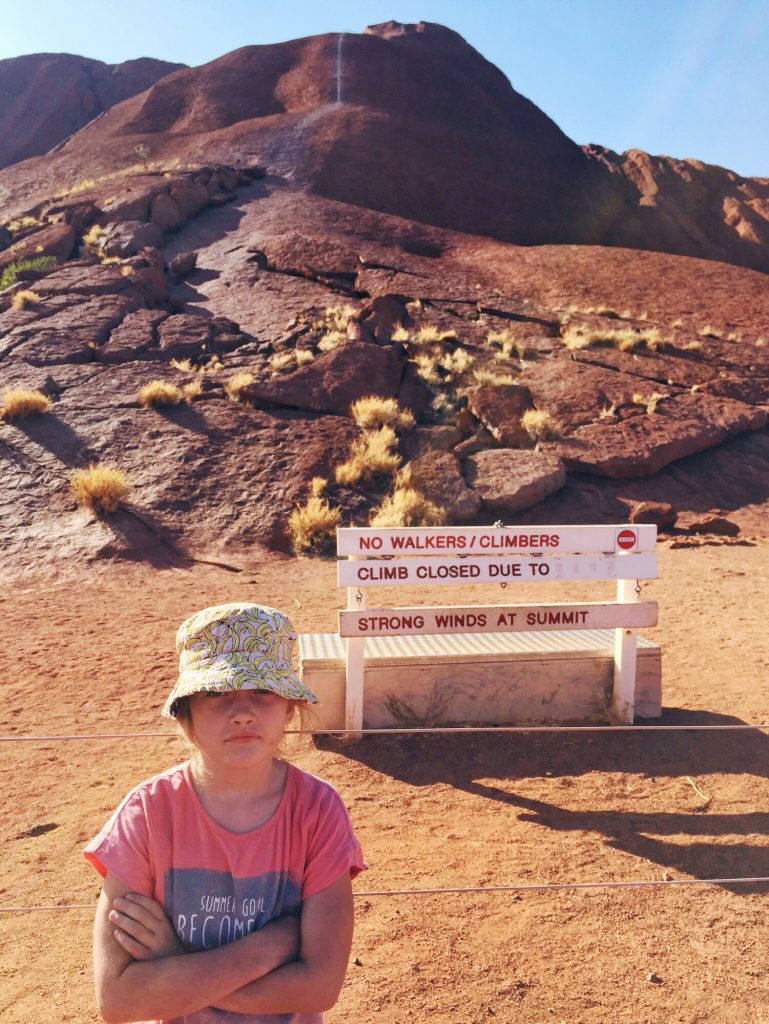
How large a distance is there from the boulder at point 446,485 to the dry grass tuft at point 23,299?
10987mm

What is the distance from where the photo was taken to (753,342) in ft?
73.1

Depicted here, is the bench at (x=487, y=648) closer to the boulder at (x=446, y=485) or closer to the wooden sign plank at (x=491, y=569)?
the wooden sign plank at (x=491, y=569)

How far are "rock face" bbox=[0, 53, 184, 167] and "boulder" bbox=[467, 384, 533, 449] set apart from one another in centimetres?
5105

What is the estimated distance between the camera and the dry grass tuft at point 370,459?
45.4 feet

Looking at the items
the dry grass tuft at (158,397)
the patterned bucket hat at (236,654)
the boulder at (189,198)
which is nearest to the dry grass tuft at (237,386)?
the dry grass tuft at (158,397)

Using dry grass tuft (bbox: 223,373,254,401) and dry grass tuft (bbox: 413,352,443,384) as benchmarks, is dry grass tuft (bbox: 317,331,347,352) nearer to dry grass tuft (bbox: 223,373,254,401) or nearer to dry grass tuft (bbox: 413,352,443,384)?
dry grass tuft (bbox: 413,352,443,384)

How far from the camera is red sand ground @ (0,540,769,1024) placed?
3.19 metres

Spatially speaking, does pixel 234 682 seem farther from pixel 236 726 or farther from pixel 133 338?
pixel 133 338

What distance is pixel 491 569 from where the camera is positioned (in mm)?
5852

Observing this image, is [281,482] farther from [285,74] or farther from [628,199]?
[285,74]

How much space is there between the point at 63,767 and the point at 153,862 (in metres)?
3.82

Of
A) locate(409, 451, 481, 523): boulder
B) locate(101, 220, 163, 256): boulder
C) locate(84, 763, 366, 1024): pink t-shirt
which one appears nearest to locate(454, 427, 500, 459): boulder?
locate(409, 451, 481, 523): boulder

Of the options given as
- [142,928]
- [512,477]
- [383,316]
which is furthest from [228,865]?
[383,316]

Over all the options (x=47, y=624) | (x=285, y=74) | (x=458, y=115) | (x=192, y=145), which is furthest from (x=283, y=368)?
(x=285, y=74)
